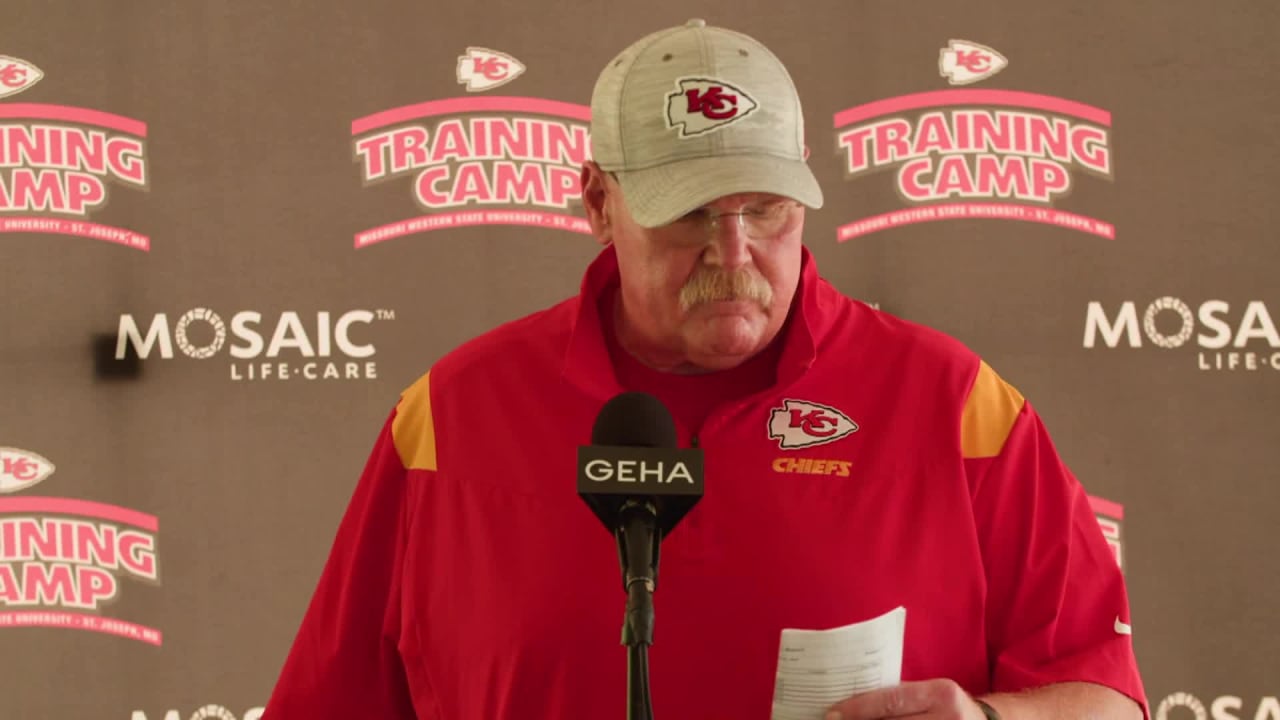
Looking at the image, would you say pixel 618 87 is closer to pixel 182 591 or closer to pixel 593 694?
pixel 593 694

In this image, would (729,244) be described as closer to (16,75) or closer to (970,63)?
(970,63)

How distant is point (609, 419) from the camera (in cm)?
78

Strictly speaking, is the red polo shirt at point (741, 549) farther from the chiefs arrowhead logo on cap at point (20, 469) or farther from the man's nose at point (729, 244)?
the chiefs arrowhead logo on cap at point (20, 469)

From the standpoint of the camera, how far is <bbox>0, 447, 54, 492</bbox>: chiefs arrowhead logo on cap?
1998 millimetres

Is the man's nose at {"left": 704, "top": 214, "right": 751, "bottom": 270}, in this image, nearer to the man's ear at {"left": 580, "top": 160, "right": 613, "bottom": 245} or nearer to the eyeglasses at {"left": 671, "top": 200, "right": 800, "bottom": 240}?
the eyeglasses at {"left": 671, "top": 200, "right": 800, "bottom": 240}

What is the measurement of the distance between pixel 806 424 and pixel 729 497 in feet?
A: 0.31

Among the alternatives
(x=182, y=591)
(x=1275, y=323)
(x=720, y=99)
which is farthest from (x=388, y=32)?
(x=1275, y=323)

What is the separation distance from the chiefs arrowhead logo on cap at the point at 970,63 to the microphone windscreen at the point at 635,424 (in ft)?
4.42

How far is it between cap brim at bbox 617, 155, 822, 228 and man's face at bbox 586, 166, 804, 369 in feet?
0.07

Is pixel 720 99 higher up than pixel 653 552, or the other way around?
pixel 720 99

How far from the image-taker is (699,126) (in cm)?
102

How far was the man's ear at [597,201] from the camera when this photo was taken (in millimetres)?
1130

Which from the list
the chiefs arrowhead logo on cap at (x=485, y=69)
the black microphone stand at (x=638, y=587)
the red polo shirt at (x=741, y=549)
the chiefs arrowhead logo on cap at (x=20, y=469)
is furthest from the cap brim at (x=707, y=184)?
the chiefs arrowhead logo on cap at (x=20, y=469)

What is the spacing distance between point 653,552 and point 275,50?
1.57 metres
